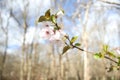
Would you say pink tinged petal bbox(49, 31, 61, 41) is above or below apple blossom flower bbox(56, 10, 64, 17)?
below

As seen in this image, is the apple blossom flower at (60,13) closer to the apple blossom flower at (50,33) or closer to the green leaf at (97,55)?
the apple blossom flower at (50,33)

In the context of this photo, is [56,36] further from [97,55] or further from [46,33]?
[97,55]

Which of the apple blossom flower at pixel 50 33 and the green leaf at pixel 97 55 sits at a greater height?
the apple blossom flower at pixel 50 33

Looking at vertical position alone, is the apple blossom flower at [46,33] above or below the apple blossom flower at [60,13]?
below

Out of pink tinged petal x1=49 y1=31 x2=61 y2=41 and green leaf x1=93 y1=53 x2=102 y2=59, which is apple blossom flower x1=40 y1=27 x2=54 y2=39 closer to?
pink tinged petal x1=49 y1=31 x2=61 y2=41

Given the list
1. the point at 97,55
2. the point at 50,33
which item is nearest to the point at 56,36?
the point at 50,33

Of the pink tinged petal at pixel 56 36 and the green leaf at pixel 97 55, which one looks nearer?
the pink tinged petal at pixel 56 36

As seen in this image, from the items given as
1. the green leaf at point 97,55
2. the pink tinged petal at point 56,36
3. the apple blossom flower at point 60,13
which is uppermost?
the apple blossom flower at point 60,13

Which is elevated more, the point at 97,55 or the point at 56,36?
the point at 56,36

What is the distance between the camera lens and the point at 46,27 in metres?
1.63

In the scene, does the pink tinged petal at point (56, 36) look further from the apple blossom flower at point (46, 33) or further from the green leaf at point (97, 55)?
the green leaf at point (97, 55)

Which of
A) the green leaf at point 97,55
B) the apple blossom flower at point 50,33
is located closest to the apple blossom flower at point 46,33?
the apple blossom flower at point 50,33

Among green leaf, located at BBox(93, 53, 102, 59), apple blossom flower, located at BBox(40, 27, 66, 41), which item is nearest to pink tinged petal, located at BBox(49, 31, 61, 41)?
apple blossom flower, located at BBox(40, 27, 66, 41)

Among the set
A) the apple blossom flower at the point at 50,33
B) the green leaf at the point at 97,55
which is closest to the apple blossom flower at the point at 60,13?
the apple blossom flower at the point at 50,33
